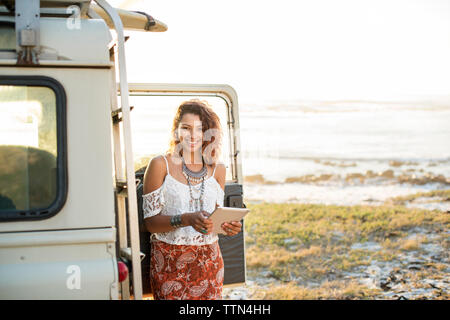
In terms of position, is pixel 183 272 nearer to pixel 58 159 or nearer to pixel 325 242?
pixel 58 159

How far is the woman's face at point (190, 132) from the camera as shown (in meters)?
3.48

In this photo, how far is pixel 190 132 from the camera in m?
3.48

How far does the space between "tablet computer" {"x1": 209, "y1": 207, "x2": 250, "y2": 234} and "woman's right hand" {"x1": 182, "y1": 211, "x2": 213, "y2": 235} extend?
1.5 inches

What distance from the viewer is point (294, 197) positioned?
16.5 metres

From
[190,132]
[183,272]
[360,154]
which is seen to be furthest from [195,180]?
[360,154]

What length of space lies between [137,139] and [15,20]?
68.1 inches

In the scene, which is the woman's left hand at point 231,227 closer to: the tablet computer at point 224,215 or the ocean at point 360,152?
the tablet computer at point 224,215

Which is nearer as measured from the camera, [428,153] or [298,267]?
[298,267]

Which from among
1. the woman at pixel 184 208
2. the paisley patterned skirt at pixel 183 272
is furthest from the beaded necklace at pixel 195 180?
the paisley patterned skirt at pixel 183 272

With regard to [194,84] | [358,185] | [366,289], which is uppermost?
[194,84]

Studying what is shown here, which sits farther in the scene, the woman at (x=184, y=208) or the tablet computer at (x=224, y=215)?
the woman at (x=184, y=208)

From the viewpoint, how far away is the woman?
3.41 meters


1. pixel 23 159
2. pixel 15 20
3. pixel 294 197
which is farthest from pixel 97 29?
pixel 294 197
